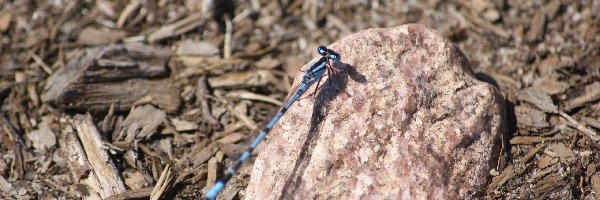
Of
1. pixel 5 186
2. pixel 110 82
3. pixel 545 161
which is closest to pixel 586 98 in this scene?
pixel 545 161

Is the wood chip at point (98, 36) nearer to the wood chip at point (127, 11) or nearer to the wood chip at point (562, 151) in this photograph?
the wood chip at point (127, 11)

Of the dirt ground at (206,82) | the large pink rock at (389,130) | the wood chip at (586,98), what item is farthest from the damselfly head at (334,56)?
the wood chip at (586,98)

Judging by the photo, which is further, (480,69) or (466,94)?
(480,69)

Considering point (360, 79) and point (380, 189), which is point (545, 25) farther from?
point (380, 189)

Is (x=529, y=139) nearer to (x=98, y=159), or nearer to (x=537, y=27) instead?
(x=537, y=27)

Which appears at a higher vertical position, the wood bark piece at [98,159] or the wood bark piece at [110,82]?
the wood bark piece at [110,82]

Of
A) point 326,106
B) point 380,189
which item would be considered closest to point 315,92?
point 326,106

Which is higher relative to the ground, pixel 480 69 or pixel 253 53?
pixel 253 53
